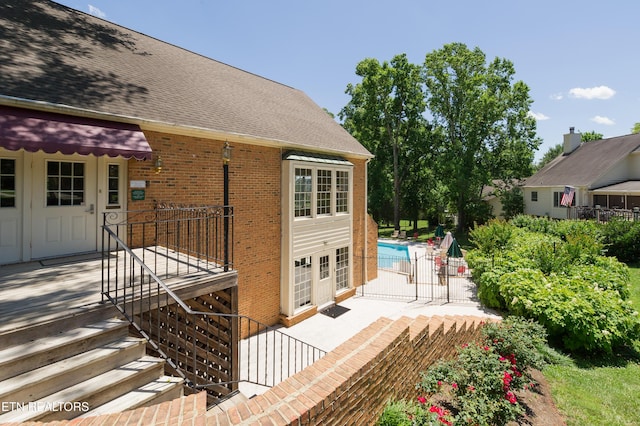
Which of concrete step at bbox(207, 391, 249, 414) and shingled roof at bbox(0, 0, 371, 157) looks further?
shingled roof at bbox(0, 0, 371, 157)

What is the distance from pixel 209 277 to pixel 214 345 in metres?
1.42

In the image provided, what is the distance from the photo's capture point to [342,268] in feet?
50.2

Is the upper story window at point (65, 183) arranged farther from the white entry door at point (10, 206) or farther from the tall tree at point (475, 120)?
the tall tree at point (475, 120)

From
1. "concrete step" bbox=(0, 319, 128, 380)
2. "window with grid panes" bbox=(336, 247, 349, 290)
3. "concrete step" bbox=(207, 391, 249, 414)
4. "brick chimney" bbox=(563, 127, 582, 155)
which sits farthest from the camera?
"brick chimney" bbox=(563, 127, 582, 155)

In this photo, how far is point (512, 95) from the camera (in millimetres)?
31750

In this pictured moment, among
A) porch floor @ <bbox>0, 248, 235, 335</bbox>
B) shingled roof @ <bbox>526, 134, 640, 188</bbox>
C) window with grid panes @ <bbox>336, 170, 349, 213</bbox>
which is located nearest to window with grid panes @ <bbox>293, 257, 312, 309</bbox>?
window with grid panes @ <bbox>336, 170, 349, 213</bbox>

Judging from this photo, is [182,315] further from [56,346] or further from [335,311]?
[335,311]

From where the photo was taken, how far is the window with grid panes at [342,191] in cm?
1473

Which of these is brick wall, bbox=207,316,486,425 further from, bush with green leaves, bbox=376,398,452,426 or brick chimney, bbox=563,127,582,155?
brick chimney, bbox=563,127,582,155

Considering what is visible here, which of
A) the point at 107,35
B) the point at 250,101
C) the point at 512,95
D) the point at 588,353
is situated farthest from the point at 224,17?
the point at 512,95

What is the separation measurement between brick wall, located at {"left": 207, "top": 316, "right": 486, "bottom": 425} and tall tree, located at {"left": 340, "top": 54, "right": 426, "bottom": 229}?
1169 inches

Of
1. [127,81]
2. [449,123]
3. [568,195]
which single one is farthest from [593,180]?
[127,81]

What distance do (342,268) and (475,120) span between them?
2485cm

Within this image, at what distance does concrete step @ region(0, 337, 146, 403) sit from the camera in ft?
11.3
